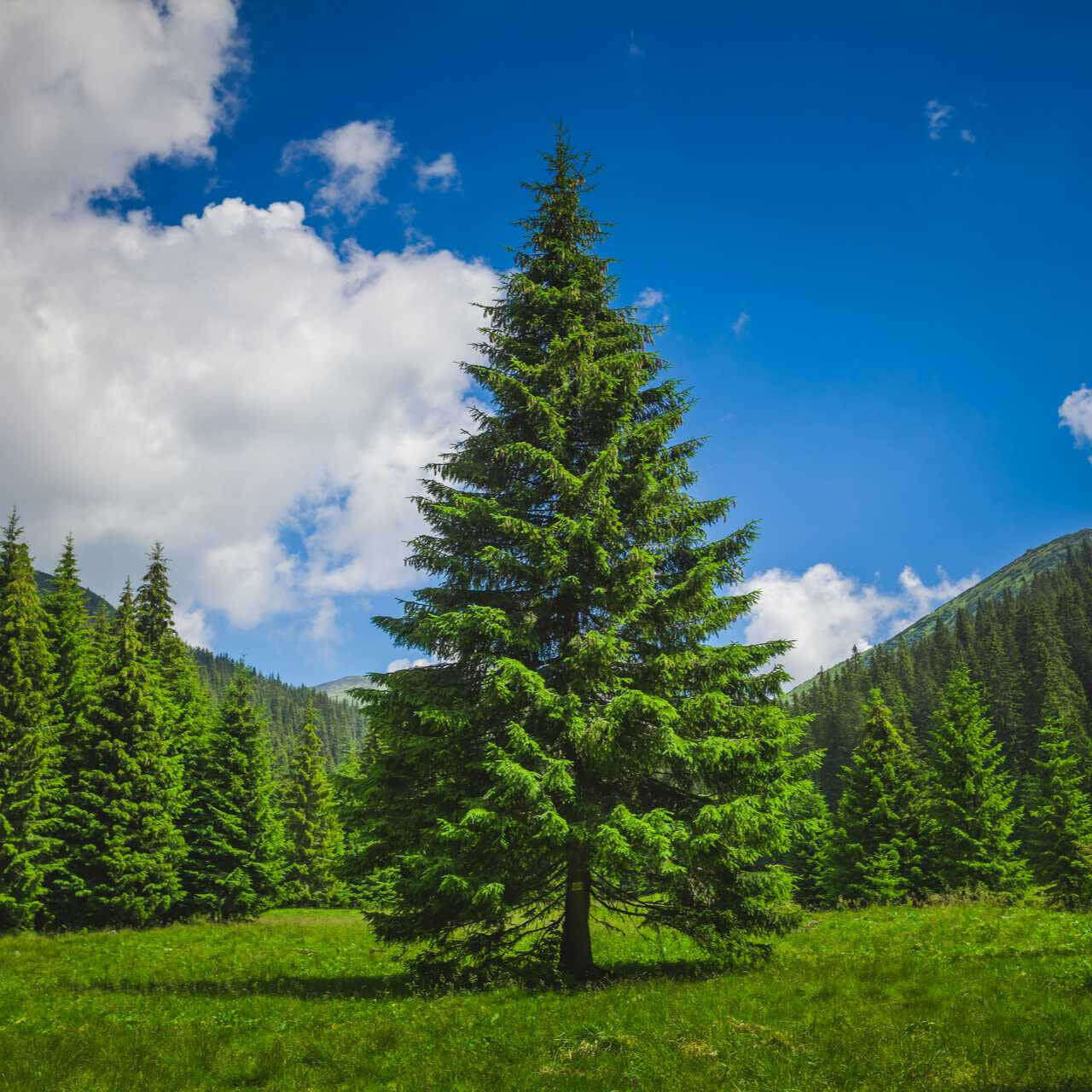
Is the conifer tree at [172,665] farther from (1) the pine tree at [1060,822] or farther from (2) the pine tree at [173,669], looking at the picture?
(1) the pine tree at [1060,822]

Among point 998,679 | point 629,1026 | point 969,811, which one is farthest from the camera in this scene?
point 998,679

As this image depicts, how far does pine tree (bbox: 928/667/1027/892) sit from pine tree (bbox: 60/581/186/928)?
3888 cm

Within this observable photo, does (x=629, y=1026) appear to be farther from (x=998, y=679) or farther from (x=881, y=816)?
(x=998, y=679)

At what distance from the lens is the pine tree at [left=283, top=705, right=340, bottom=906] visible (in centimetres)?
4638

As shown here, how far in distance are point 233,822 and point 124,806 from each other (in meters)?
6.52

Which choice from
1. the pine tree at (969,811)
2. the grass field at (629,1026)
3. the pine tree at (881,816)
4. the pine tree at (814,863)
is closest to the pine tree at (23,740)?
the grass field at (629,1026)

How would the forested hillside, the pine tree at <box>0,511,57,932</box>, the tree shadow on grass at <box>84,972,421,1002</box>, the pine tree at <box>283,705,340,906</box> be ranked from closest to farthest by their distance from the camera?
1. the tree shadow on grass at <box>84,972,421,1002</box>
2. the pine tree at <box>0,511,57,932</box>
3. the pine tree at <box>283,705,340,906</box>
4. the forested hillside

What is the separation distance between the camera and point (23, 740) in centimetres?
2616

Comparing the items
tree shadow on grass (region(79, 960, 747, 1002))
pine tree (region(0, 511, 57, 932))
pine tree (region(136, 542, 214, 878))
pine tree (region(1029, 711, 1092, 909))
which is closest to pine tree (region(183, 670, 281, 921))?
pine tree (region(136, 542, 214, 878))

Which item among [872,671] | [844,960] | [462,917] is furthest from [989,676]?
[462,917]

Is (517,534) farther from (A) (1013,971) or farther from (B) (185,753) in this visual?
(B) (185,753)

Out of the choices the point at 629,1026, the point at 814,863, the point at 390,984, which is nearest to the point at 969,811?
the point at 814,863

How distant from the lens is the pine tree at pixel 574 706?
11523mm

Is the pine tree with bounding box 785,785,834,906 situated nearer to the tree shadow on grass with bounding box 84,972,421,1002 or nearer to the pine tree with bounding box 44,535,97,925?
the tree shadow on grass with bounding box 84,972,421,1002
